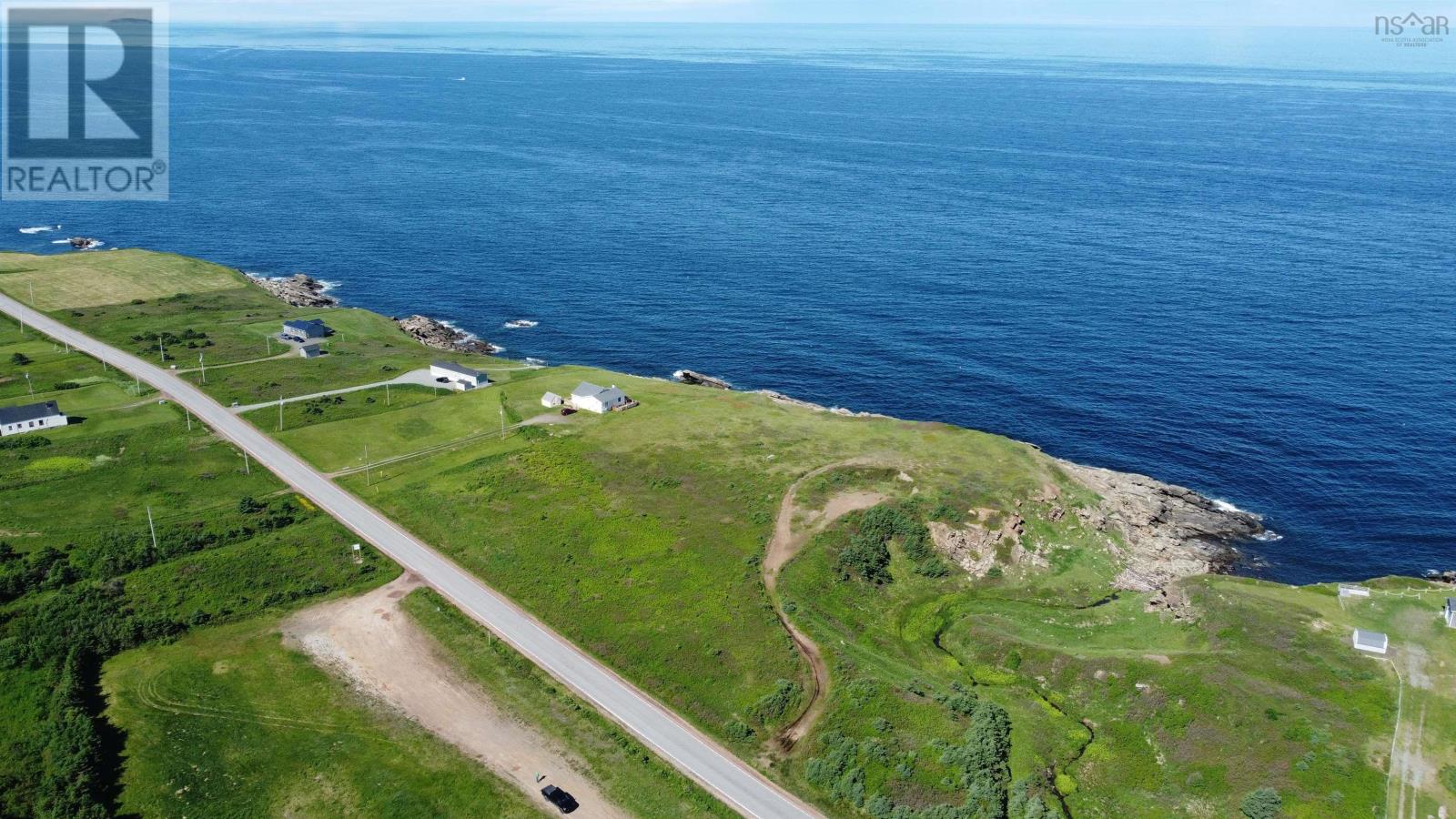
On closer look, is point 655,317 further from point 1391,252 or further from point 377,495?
point 1391,252

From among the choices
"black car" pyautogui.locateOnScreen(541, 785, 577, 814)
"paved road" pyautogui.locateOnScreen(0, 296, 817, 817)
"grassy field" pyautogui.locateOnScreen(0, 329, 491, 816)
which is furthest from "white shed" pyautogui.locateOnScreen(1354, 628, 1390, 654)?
"grassy field" pyautogui.locateOnScreen(0, 329, 491, 816)

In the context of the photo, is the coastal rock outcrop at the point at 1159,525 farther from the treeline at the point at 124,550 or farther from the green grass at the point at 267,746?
the treeline at the point at 124,550

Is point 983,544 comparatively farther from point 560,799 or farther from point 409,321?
point 409,321

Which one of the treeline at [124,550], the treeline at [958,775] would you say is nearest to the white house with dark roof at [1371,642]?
the treeline at [958,775]

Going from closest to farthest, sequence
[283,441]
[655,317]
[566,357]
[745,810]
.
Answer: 1. [745,810]
2. [283,441]
3. [566,357]
4. [655,317]

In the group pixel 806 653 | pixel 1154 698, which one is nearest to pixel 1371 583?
pixel 1154 698

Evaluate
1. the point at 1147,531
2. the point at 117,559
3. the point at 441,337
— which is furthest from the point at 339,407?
the point at 1147,531

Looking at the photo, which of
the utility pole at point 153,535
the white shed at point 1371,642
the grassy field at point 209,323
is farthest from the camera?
the grassy field at point 209,323
